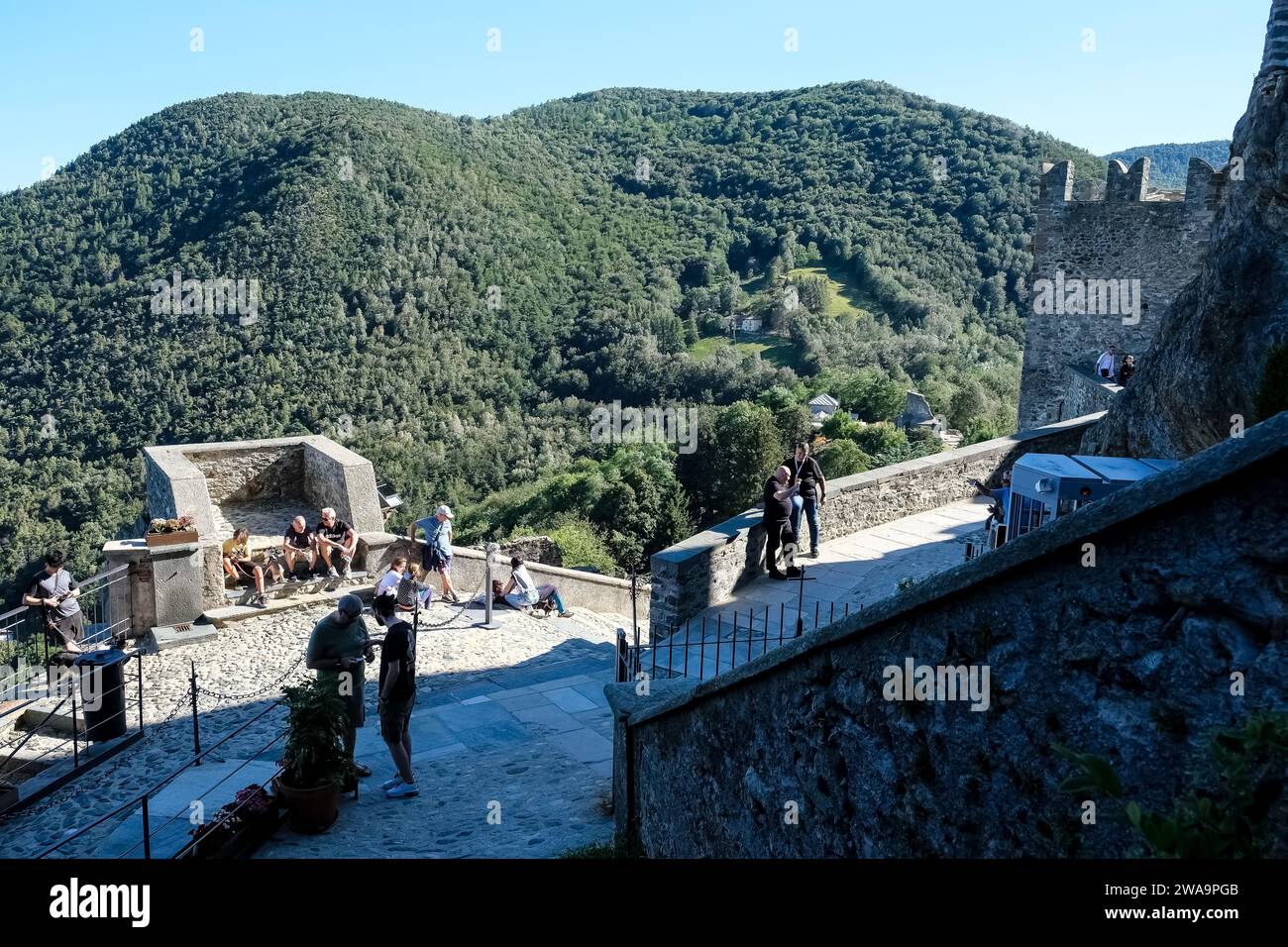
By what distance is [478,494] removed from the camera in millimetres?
42656

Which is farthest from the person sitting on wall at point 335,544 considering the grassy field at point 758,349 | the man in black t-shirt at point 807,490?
the grassy field at point 758,349

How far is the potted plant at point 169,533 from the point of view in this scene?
408 inches

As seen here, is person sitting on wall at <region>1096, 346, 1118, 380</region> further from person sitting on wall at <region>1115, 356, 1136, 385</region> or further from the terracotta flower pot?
the terracotta flower pot

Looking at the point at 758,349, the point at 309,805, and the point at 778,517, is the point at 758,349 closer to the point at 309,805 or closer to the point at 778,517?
the point at 778,517

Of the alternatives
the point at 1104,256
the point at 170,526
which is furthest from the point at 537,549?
the point at 1104,256

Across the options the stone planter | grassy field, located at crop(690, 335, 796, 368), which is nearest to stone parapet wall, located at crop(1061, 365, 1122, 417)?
the stone planter

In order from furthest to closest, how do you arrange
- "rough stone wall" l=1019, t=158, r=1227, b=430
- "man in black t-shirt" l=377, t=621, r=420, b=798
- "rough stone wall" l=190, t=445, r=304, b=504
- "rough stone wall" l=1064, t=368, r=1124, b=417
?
"rough stone wall" l=1019, t=158, r=1227, b=430 < "rough stone wall" l=1064, t=368, r=1124, b=417 < "rough stone wall" l=190, t=445, r=304, b=504 < "man in black t-shirt" l=377, t=621, r=420, b=798

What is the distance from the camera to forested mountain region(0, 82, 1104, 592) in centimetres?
3706

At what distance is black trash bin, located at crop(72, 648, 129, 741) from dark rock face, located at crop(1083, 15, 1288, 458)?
28.4 ft

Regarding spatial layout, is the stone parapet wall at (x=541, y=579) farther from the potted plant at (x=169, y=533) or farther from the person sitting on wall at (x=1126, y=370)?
the person sitting on wall at (x=1126, y=370)

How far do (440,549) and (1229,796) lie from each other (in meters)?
10.5

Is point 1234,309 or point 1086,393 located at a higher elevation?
point 1234,309

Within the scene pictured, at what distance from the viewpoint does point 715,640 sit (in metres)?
8.09
